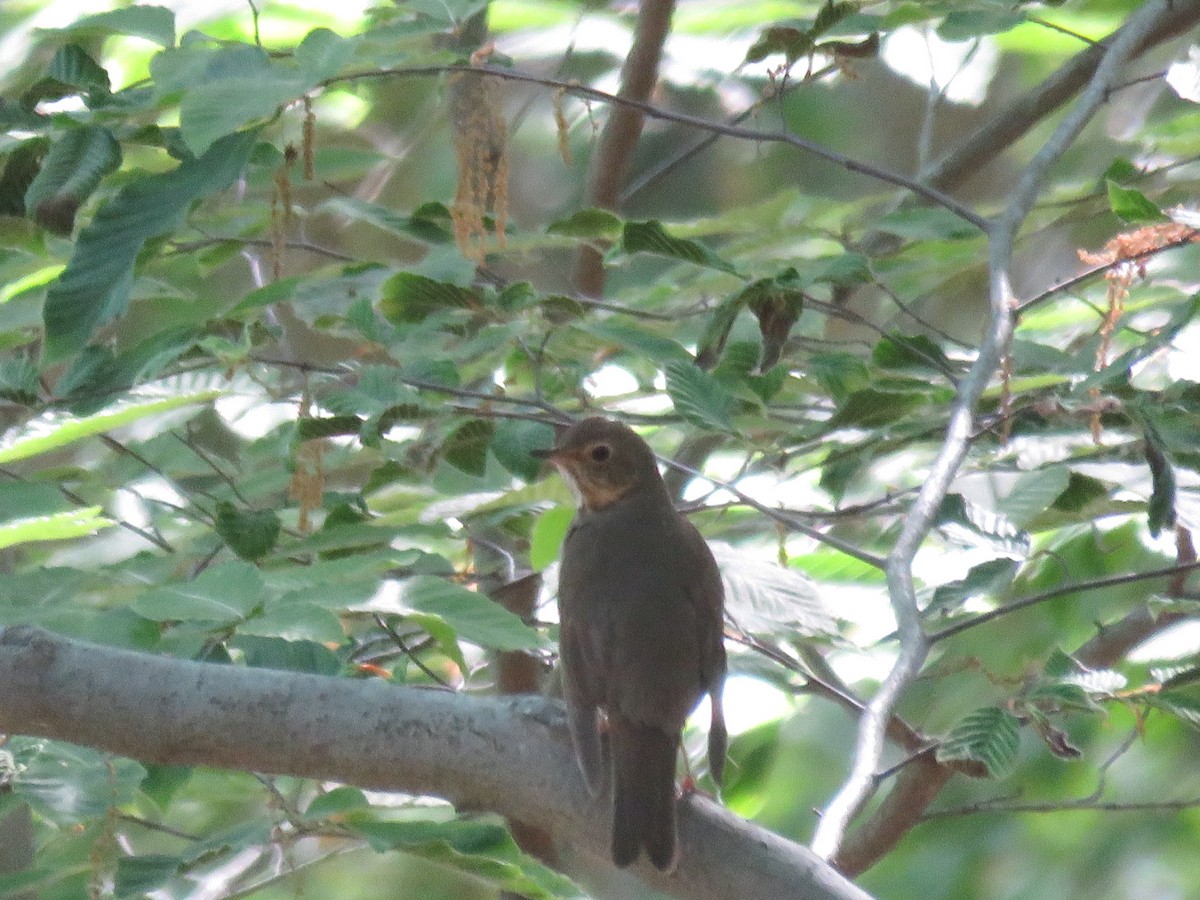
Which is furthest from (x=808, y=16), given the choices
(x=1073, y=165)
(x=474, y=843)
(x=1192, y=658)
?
(x=1073, y=165)

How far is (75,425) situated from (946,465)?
1.58m

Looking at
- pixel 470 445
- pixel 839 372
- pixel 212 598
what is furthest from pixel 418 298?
pixel 212 598

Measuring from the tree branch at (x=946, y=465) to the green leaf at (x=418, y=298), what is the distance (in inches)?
45.0

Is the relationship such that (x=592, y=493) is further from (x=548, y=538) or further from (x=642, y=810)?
(x=642, y=810)

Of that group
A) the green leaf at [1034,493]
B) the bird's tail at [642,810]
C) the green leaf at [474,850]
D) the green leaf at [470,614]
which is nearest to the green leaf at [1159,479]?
the green leaf at [1034,493]

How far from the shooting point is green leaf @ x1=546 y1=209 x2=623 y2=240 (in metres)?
3.65

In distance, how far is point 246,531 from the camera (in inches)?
123

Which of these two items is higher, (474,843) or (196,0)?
(196,0)

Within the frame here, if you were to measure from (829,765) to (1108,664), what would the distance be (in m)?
1.23

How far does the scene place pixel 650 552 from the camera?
141 inches

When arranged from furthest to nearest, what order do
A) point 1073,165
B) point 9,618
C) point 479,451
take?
1. point 1073,165
2. point 479,451
3. point 9,618

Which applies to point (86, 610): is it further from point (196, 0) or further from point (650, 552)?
point (196, 0)

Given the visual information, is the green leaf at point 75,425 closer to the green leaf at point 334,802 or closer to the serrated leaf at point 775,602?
the green leaf at point 334,802

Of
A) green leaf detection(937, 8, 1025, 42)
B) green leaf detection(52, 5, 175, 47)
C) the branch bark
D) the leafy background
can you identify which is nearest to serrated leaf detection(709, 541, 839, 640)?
the leafy background
